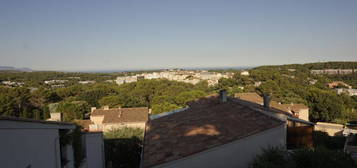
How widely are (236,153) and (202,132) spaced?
4.42 ft

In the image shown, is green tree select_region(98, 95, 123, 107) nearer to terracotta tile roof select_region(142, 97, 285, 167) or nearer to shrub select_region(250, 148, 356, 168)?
terracotta tile roof select_region(142, 97, 285, 167)

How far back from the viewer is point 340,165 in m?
4.75

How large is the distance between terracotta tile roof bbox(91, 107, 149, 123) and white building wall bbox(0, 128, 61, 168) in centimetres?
1779

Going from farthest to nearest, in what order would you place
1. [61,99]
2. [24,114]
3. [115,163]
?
[61,99], [24,114], [115,163]

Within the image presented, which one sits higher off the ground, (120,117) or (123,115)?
(123,115)

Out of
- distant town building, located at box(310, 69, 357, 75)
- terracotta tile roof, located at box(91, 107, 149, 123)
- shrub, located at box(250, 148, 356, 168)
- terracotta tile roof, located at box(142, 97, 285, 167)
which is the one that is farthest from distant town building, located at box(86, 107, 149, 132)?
distant town building, located at box(310, 69, 357, 75)

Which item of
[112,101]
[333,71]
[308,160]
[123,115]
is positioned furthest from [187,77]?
[308,160]

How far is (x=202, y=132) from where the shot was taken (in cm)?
730

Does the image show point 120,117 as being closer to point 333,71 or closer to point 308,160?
point 308,160

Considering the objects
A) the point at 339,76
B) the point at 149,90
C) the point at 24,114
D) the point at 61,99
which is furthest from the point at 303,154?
the point at 339,76

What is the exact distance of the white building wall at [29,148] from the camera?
10.3 ft

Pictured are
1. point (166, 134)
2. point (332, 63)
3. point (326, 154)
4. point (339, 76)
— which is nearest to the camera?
point (326, 154)

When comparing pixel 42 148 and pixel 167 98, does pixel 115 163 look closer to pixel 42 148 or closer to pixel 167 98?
pixel 42 148

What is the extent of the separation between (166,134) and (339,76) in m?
72.0
